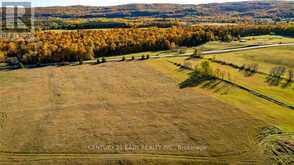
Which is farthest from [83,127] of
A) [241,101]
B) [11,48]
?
[11,48]

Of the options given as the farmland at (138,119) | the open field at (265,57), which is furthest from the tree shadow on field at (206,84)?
the open field at (265,57)

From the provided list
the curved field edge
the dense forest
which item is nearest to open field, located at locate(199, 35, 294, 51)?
the dense forest

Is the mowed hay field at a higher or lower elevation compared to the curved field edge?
higher

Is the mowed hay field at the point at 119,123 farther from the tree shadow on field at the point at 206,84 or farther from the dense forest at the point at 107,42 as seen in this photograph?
the dense forest at the point at 107,42

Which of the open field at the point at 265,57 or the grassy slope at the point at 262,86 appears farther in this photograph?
the open field at the point at 265,57

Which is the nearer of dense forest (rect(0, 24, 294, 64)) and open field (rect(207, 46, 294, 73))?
open field (rect(207, 46, 294, 73))

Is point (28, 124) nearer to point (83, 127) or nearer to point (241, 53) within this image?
point (83, 127)

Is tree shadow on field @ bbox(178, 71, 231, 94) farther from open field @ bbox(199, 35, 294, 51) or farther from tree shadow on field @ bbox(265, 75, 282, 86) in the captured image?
open field @ bbox(199, 35, 294, 51)
